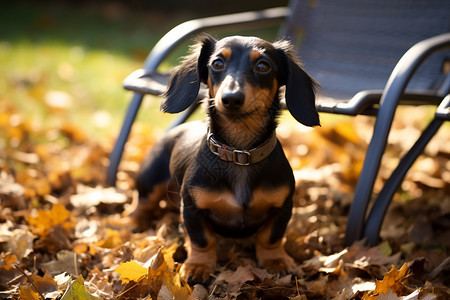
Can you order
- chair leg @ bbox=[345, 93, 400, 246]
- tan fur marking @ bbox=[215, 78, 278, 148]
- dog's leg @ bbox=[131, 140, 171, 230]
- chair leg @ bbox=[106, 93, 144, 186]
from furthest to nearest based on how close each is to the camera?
1. chair leg @ bbox=[106, 93, 144, 186]
2. dog's leg @ bbox=[131, 140, 171, 230]
3. chair leg @ bbox=[345, 93, 400, 246]
4. tan fur marking @ bbox=[215, 78, 278, 148]

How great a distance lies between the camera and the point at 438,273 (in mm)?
1946

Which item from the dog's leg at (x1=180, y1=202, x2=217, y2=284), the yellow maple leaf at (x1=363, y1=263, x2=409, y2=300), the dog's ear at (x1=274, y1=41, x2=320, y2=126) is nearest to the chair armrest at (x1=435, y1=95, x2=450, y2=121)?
the dog's ear at (x1=274, y1=41, x2=320, y2=126)

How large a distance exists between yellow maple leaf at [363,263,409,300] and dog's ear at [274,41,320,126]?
0.61 meters

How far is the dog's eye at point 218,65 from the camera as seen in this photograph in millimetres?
1825

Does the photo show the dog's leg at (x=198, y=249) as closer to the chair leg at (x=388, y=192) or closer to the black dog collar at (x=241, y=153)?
the black dog collar at (x=241, y=153)

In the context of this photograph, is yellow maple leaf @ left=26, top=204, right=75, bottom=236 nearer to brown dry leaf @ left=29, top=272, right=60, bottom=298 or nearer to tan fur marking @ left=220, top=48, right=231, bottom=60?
brown dry leaf @ left=29, top=272, right=60, bottom=298

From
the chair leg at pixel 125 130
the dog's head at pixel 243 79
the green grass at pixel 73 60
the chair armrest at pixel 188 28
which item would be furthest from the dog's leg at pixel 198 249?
the chair armrest at pixel 188 28

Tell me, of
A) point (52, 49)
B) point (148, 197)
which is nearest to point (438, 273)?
point (148, 197)

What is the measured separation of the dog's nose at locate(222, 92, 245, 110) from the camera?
5.40ft

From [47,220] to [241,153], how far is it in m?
1.03

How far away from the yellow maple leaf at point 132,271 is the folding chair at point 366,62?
3.20 ft

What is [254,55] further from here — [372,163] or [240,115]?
[372,163]

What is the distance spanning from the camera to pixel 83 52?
5.98 metres

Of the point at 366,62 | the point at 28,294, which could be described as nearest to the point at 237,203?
the point at 28,294
